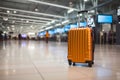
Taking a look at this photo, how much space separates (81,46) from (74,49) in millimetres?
246

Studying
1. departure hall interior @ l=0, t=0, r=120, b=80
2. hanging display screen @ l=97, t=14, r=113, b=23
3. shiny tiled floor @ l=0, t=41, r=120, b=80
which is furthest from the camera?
hanging display screen @ l=97, t=14, r=113, b=23

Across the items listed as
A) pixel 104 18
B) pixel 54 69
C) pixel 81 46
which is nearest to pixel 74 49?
pixel 81 46

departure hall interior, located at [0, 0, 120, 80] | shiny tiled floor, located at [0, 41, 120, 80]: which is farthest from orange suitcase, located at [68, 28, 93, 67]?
shiny tiled floor, located at [0, 41, 120, 80]

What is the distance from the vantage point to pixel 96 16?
1128 inches

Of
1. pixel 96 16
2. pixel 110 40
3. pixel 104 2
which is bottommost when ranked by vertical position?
pixel 110 40

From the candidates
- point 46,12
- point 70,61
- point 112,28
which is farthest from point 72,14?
point 70,61

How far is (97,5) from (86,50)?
2402 cm

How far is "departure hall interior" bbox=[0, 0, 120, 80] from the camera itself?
5.63 m

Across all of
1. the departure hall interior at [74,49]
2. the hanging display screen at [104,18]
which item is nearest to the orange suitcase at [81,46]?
the departure hall interior at [74,49]

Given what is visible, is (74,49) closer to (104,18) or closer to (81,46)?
(81,46)

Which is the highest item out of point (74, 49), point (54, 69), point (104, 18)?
point (104, 18)

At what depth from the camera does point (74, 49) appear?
23.1 ft

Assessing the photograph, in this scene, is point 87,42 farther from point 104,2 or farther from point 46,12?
point 46,12

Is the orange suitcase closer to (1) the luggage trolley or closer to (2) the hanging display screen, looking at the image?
(1) the luggage trolley
